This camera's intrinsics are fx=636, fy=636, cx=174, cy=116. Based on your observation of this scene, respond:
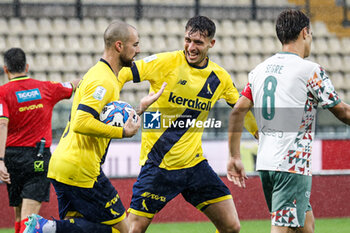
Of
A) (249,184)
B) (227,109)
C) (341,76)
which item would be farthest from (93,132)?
(341,76)

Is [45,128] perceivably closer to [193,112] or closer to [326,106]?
[193,112]

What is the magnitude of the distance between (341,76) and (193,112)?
8.81 m

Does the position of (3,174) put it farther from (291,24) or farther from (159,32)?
(159,32)

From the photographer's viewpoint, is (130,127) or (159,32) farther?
(159,32)

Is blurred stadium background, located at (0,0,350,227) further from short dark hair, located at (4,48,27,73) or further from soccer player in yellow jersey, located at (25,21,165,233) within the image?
soccer player in yellow jersey, located at (25,21,165,233)

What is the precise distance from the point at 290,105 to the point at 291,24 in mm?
551

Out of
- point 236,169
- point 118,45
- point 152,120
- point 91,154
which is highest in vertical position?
point 118,45

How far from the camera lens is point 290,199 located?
13.8ft

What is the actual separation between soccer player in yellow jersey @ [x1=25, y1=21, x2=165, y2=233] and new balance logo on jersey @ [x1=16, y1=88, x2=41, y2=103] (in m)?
1.78

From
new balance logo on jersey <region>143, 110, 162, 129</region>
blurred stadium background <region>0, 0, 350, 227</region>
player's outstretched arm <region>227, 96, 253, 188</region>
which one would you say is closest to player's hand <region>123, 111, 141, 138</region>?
player's outstretched arm <region>227, 96, 253, 188</region>

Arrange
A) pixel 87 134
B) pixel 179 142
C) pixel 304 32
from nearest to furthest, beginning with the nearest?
pixel 304 32 < pixel 87 134 < pixel 179 142

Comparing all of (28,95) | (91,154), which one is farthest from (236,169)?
(28,95)

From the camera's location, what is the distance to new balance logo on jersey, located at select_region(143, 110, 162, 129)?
18.0 ft

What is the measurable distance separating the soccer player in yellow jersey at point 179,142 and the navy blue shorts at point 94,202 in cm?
58
